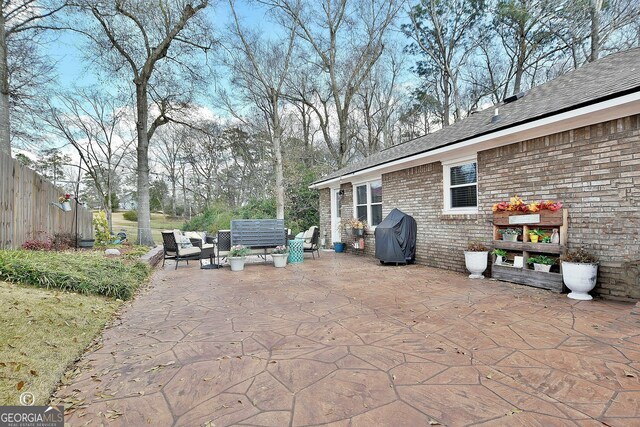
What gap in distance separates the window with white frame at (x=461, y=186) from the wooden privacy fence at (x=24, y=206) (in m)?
9.13

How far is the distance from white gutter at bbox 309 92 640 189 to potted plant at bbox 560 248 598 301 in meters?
1.95

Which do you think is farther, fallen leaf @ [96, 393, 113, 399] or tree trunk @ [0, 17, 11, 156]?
tree trunk @ [0, 17, 11, 156]

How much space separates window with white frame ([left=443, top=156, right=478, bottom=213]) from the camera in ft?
21.9

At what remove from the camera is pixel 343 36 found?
56.0 feet

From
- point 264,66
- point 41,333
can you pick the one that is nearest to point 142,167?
point 264,66

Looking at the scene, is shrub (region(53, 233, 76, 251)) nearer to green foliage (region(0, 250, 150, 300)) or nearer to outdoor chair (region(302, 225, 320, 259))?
green foliage (region(0, 250, 150, 300))

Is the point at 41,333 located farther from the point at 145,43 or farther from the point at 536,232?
the point at 145,43

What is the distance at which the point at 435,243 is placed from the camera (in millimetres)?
7508

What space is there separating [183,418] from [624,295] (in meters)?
5.49

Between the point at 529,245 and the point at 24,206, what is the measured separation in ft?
32.9

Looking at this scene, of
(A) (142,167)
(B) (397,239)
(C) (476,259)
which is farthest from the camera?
(A) (142,167)

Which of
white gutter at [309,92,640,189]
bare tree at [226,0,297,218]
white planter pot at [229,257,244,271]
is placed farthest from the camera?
bare tree at [226,0,297,218]

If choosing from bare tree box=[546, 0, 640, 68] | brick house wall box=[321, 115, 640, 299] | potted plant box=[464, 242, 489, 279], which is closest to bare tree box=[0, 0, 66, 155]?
potted plant box=[464, 242, 489, 279]

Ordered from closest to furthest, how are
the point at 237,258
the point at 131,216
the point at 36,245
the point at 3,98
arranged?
the point at 36,245 < the point at 237,258 < the point at 3,98 < the point at 131,216
